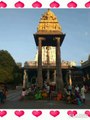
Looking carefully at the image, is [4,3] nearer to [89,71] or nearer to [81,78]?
[81,78]

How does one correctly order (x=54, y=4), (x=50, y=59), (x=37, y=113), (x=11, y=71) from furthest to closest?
(x=11, y=71)
(x=50, y=59)
(x=54, y=4)
(x=37, y=113)

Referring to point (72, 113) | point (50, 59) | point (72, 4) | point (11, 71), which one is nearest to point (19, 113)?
point (72, 113)

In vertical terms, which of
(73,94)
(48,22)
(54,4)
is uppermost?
(48,22)

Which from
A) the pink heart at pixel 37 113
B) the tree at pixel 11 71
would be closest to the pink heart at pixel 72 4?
the pink heart at pixel 37 113

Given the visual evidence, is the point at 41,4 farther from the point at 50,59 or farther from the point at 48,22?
the point at 50,59

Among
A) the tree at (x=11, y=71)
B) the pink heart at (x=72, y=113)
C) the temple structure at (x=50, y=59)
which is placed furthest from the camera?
the tree at (x=11, y=71)

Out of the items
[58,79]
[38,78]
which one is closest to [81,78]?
[58,79]

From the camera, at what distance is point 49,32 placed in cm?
1525

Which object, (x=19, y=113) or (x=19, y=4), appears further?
(x=19, y=4)

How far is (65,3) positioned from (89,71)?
7894 millimetres

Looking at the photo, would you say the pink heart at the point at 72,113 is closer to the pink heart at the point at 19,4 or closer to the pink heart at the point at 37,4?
the pink heart at the point at 37,4

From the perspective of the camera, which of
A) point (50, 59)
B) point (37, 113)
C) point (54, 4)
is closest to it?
point (37, 113)

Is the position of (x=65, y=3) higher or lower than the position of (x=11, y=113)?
higher

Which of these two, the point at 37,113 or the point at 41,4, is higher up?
the point at 41,4
